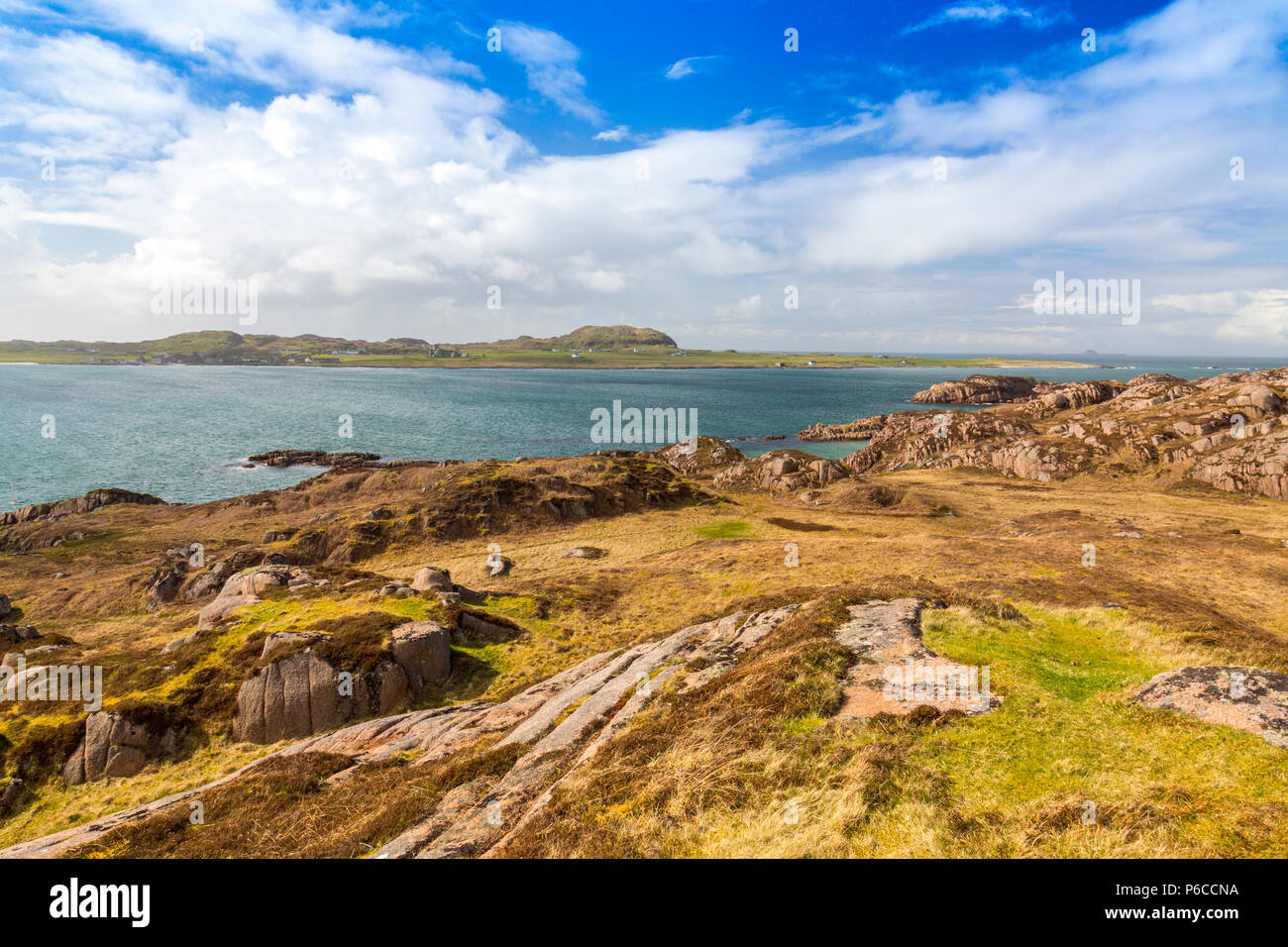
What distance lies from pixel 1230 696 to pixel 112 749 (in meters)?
32.9

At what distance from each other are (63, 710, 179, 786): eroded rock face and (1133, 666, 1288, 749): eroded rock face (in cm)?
3071

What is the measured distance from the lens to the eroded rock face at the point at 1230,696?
34.8 ft

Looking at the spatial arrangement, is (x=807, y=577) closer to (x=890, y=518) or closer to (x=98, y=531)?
(x=890, y=518)

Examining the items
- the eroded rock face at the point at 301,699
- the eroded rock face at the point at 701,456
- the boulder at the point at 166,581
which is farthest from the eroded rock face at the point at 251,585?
the eroded rock face at the point at 701,456

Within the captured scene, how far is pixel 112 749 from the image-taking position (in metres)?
19.2

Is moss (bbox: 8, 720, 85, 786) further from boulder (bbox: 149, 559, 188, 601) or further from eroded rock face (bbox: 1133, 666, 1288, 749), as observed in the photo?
eroded rock face (bbox: 1133, 666, 1288, 749)

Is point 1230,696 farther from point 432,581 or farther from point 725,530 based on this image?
point 725,530

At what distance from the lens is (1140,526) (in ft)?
156

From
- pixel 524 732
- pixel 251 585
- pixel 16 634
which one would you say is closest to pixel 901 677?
pixel 524 732

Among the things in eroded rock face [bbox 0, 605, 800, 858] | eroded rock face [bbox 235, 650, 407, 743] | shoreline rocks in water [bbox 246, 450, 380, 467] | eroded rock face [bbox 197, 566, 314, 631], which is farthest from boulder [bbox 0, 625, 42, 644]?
shoreline rocks in water [bbox 246, 450, 380, 467]

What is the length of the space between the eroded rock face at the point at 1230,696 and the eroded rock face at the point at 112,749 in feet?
101

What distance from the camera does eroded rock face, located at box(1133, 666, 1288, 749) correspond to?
10.6m
